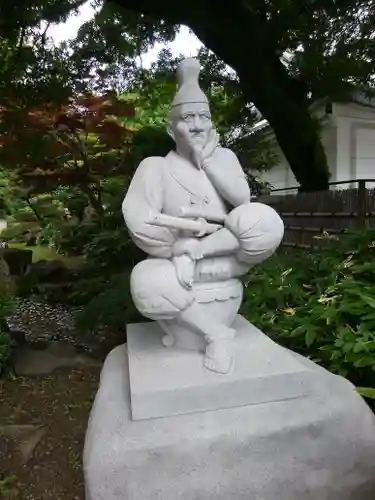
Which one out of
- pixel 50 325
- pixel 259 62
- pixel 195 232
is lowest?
pixel 50 325

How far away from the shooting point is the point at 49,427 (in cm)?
291

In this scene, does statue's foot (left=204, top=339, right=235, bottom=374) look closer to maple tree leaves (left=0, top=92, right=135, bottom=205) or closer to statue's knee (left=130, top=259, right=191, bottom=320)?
statue's knee (left=130, top=259, right=191, bottom=320)

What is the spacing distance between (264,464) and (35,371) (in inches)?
105

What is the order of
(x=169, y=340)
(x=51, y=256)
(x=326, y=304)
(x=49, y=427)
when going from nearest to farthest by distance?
(x=169, y=340), (x=326, y=304), (x=49, y=427), (x=51, y=256)

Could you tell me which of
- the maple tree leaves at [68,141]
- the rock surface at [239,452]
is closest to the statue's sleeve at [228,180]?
the rock surface at [239,452]

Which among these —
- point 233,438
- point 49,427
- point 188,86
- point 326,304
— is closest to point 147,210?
point 188,86

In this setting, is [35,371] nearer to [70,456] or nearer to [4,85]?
[70,456]

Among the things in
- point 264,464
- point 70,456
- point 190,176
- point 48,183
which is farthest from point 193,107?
point 48,183

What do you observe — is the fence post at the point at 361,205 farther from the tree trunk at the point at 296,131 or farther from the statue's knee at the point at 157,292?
the statue's knee at the point at 157,292

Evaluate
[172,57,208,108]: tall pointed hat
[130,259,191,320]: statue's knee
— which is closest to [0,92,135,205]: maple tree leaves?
[172,57,208,108]: tall pointed hat

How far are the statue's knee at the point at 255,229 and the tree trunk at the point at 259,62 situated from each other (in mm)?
3291

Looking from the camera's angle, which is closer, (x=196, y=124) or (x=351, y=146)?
(x=196, y=124)

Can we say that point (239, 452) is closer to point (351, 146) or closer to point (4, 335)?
point (4, 335)

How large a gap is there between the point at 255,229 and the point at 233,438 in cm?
72
